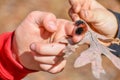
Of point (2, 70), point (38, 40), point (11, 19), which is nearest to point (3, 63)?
point (2, 70)

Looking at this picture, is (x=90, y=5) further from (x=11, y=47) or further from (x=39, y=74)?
(x=39, y=74)

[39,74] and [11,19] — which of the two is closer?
[39,74]

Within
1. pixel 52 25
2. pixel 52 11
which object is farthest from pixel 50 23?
pixel 52 11

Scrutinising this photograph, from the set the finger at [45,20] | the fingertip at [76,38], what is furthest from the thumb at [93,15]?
the fingertip at [76,38]

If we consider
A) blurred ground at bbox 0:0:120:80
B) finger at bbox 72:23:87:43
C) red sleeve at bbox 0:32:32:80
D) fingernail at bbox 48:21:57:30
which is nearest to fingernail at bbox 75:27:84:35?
finger at bbox 72:23:87:43

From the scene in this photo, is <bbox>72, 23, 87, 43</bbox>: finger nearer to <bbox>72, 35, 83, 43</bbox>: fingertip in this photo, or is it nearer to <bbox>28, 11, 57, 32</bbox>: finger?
<bbox>72, 35, 83, 43</bbox>: fingertip
